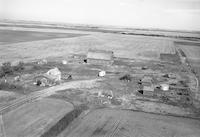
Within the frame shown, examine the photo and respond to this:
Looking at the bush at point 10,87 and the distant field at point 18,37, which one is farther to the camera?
the distant field at point 18,37

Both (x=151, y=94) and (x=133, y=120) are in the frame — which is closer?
(x=133, y=120)

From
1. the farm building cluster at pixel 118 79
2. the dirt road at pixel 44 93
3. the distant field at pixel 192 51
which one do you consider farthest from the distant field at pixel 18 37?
the distant field at pixel 192 51

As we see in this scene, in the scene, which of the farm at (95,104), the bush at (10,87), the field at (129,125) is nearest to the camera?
the field at (129,125)

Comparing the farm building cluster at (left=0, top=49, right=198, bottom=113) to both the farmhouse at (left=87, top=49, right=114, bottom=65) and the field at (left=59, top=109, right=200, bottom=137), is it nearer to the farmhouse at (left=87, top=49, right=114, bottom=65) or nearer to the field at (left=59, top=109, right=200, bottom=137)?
the farmhouse at (left=87, top=49, right=114, bottom=65)

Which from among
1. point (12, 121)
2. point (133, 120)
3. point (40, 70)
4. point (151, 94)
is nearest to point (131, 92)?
point (151, 94)

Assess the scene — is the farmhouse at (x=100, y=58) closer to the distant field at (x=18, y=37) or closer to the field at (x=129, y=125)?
the field at (x=129, y=125)

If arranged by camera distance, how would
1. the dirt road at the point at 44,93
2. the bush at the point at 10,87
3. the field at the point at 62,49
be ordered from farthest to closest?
the field at the point at 62,49
the bush at the point at 10,87
the dirt road at the point at 44,93

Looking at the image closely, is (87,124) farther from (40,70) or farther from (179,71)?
(179,71)

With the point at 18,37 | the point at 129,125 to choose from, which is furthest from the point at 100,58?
the point at 18,37
